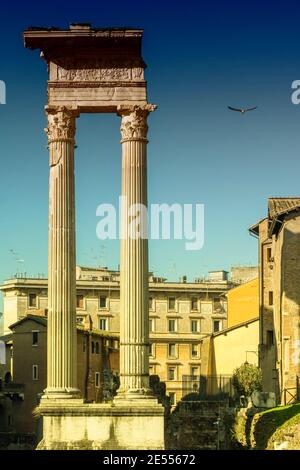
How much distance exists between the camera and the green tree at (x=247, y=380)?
75.6 meters

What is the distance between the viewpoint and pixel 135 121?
4819 centimetres

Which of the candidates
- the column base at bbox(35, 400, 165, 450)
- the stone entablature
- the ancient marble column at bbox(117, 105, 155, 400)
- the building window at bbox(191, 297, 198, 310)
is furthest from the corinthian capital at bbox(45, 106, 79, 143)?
the building window at bbox(191, 297, 198, 310)

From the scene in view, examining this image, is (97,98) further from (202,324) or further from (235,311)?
(202,324)

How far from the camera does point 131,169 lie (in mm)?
47875

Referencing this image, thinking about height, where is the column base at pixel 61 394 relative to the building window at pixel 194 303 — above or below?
below

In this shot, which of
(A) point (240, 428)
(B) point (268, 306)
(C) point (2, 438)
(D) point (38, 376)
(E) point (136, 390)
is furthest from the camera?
(D) point (38, 376)

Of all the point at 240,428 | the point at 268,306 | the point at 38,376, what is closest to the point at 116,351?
the point at 38,376

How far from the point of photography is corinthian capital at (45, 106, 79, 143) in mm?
48500

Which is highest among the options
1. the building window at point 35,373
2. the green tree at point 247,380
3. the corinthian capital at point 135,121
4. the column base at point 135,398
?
the corinthian capital at point 135,121

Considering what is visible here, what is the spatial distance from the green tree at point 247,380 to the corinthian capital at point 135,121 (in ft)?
95.8

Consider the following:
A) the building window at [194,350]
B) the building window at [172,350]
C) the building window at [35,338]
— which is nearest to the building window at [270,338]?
the building window at [35,338]

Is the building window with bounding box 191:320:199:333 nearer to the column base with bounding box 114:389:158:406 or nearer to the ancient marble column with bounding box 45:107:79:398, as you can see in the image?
the ancient marble column with bounding box 45:107:79:398

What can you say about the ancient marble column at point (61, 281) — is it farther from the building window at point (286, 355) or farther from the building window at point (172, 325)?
the building window at point (172, 325)

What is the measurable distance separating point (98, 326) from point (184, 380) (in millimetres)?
7943
